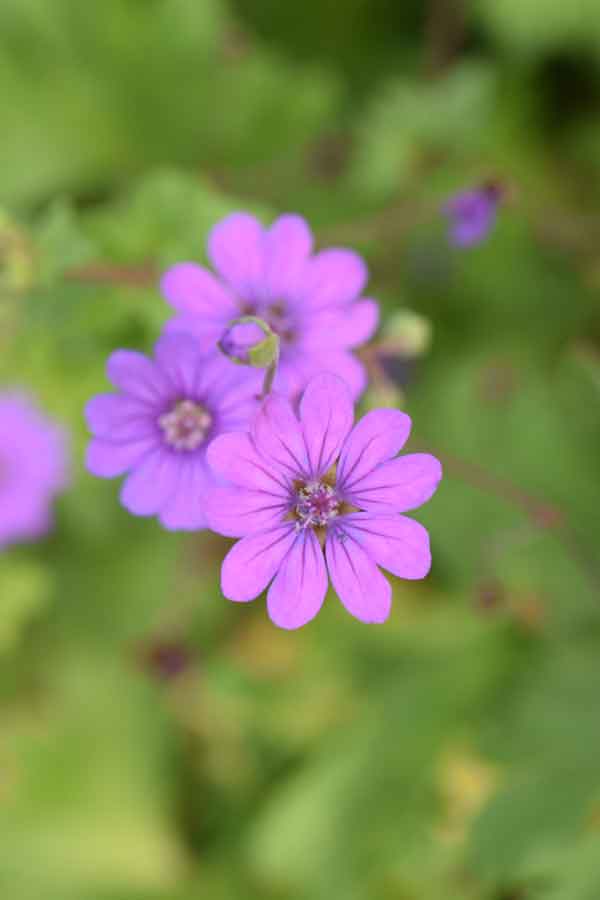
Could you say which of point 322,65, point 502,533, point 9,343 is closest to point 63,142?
point 322,65

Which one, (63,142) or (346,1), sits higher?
(346,1)

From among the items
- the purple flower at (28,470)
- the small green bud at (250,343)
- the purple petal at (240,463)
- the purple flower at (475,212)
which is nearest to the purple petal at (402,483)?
the purple petal at (240,463)

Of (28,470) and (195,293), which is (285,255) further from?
(28,470)

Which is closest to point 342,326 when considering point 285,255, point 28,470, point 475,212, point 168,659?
point 285,255

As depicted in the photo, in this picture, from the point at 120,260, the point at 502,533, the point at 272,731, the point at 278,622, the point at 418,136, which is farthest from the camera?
the point at 272,731

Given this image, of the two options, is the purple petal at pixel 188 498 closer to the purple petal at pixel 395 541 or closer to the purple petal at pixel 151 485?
the purple petal at pixel 151 485

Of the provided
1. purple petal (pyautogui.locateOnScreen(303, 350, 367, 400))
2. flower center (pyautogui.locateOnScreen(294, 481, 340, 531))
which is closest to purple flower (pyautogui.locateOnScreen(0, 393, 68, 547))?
purple petal (pyautogui.locateOnScreen(303, 350, 367, 400))

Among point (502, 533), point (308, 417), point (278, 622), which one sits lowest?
point (278, 622)

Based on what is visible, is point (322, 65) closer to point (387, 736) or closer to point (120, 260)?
point (120, 260)
